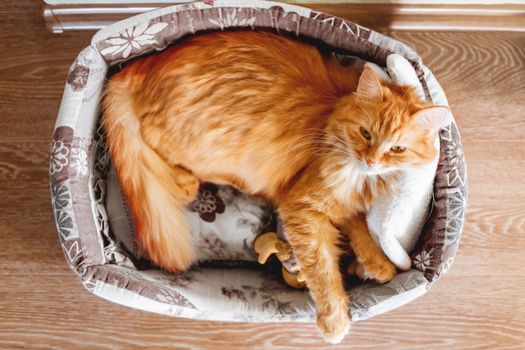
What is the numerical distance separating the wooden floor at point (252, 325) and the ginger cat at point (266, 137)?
37 centimetres

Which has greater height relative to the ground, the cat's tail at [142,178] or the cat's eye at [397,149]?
the cat's eye at [397,149]

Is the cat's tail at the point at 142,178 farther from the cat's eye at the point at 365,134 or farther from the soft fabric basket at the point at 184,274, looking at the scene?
the cat's eye at the point at 365,134

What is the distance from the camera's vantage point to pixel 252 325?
5.26 feet

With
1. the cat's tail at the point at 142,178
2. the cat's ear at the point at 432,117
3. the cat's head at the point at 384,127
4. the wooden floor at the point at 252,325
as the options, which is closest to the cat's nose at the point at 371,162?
the cat's head at the point at 384,127

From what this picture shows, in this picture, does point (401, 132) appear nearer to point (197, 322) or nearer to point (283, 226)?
point (283, 226)

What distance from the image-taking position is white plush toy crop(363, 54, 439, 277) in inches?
49.1

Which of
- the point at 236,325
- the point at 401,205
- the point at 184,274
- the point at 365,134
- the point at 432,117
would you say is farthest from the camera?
the point at 236,325

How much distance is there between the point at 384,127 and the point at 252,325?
2.79ft

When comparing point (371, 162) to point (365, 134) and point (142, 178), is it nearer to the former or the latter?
point (365, 134)

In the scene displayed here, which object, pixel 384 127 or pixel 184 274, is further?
pixel 184 274

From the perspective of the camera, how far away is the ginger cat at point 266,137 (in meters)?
1.24

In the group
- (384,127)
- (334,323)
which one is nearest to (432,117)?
(384,127)

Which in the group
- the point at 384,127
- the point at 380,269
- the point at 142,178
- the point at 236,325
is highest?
the point at 384,127

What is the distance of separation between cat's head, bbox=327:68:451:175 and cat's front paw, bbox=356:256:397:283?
0.32m
